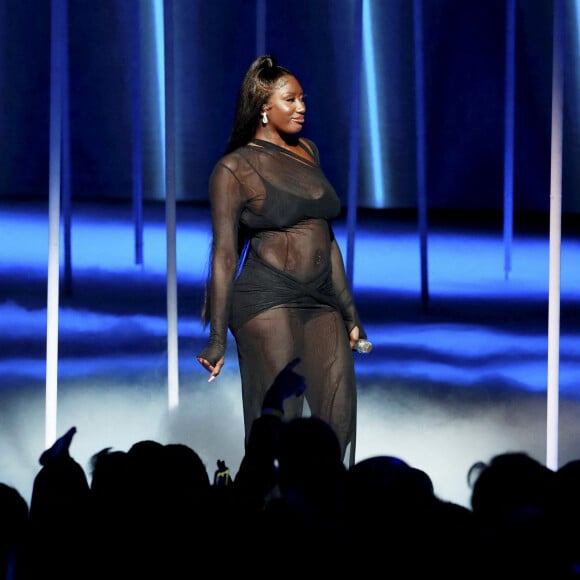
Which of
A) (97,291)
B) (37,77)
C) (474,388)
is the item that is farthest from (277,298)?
(37,77)

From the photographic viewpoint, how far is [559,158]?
348 cm

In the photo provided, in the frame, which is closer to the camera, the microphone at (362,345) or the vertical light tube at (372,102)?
the microphone at (362,345)

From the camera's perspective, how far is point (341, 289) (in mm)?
3418

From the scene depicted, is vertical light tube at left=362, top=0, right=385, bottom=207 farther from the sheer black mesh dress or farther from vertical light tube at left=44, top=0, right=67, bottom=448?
the sheer black mesh dress

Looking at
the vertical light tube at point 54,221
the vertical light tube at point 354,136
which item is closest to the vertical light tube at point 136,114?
the vertical light tube at point 354,136

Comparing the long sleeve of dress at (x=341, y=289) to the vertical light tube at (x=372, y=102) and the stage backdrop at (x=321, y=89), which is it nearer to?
the stage backdrop at (x=321, y=89)

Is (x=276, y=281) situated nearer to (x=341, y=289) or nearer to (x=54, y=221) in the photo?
(x=341, y=289)

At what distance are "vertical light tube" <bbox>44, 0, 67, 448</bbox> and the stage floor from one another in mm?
688

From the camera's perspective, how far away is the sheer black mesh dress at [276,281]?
Result: 128 inches

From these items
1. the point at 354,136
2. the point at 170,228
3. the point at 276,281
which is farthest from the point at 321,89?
the point at 276,281

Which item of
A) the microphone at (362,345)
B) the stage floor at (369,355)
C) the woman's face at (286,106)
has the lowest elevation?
the stage floor at (369,355)

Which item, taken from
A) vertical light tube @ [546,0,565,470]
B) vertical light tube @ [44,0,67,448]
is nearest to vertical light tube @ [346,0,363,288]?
vertical light tube @ [546,0,565,470]

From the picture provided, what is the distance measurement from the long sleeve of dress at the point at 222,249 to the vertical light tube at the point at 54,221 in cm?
45

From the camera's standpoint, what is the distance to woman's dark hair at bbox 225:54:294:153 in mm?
3264
